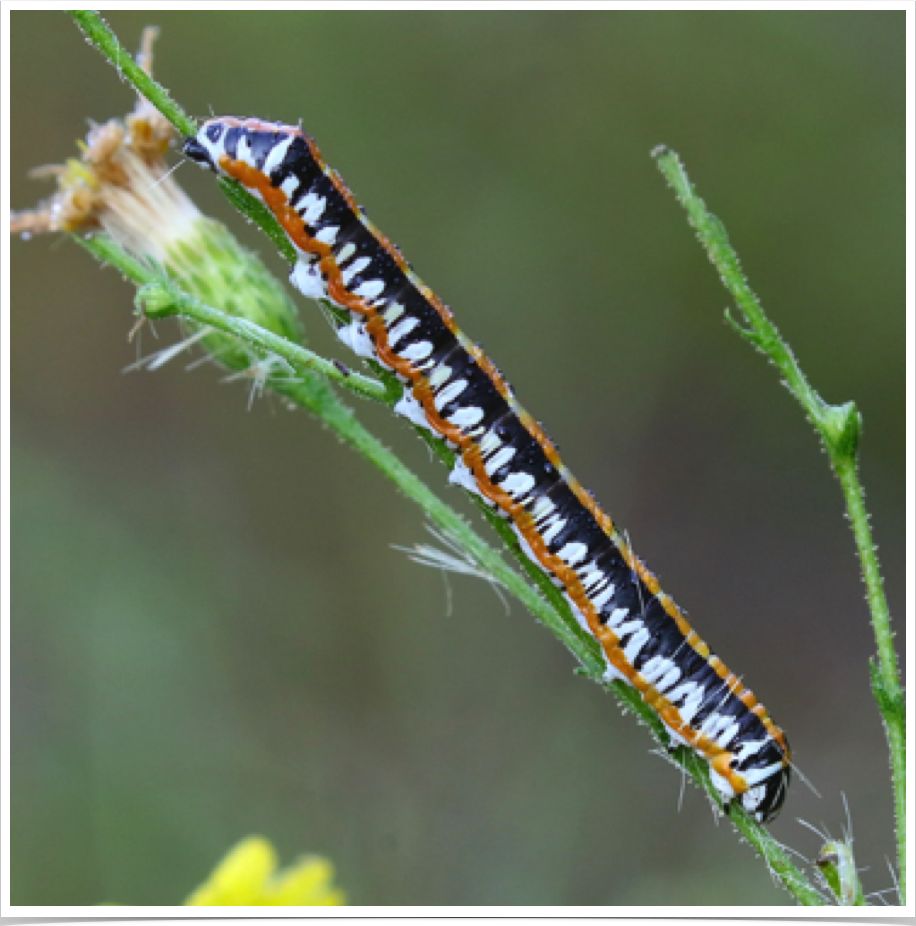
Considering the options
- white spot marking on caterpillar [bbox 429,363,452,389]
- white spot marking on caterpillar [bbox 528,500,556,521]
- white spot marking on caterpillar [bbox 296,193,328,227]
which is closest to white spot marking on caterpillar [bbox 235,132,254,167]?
white spot marking on caterpillar [bbox 296,193,328,227]

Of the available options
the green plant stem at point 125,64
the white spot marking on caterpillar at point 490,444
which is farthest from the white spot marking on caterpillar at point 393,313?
the green plant stem at point 125,64

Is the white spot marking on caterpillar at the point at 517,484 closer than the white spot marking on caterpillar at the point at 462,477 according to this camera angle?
No

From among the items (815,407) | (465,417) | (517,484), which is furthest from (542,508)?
(815,407)

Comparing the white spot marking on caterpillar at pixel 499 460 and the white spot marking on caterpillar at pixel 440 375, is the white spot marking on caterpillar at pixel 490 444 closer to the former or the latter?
the white spot marking on caterpillar at pixel 499 460

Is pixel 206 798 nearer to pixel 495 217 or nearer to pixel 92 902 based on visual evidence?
pixel 92 902

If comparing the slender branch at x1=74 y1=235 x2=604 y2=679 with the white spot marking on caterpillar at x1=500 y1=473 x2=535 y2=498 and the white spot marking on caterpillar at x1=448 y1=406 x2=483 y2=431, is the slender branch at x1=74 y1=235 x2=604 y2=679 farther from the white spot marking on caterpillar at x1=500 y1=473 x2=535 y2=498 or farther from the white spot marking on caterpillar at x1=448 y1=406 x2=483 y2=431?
the white spot marking on caterpillar at x1=500 y1=473 x2=535 y2=498

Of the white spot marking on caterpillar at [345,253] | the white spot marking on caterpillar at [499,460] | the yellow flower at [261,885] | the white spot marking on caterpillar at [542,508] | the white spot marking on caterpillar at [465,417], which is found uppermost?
the white spot marking on caterpillar at [345,253]

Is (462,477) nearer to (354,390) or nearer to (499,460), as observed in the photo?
(499,460)
